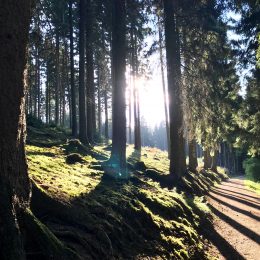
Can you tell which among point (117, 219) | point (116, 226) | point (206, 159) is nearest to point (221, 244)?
point (117, 219)

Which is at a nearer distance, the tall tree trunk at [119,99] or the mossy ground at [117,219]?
the mossy ground at [117,219]

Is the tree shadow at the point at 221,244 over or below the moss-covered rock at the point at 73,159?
below

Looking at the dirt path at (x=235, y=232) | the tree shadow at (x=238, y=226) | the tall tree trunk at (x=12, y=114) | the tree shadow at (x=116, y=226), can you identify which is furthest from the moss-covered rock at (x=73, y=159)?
the tall tree trunk at (x=12, y=114)

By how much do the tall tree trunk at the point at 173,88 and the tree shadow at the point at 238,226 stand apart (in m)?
2.21

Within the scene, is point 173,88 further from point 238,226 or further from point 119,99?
point 238,226

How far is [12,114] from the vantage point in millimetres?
4887

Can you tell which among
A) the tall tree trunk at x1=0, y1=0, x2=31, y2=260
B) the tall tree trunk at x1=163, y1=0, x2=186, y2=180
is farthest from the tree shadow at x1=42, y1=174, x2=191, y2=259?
the tall tree trunk at x1=163, y1=0, x2=186, y2=180

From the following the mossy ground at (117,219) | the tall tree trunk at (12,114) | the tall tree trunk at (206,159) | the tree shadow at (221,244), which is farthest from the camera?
the tall tree trunk at (206,159)

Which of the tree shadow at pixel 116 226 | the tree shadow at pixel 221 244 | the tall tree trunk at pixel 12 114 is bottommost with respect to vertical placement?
the tree shadow at pixel 221 244

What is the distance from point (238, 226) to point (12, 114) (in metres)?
9.69

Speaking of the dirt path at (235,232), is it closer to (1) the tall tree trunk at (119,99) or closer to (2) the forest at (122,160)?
(2) the forest at (122,160)

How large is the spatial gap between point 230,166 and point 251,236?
2401 inches

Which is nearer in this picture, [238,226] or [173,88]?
[238,226]

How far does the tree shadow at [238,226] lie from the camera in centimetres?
1121
